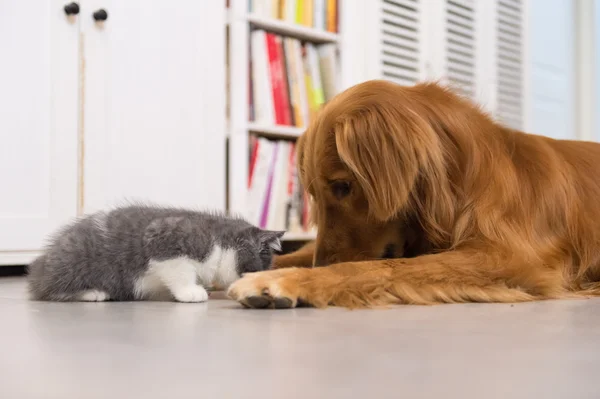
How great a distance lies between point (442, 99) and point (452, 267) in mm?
481

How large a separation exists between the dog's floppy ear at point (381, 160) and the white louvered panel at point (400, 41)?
6.41ft

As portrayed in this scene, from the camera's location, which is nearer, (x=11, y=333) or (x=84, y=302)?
(x=11, y=333)

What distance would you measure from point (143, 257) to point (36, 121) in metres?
1.10

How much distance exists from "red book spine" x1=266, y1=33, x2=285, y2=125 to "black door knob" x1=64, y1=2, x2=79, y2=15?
2.98 ft

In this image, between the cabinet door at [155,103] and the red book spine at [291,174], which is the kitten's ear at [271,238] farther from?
the red book spine at [291,174]

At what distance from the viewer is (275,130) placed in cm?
307

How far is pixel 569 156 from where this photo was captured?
6.43 ft

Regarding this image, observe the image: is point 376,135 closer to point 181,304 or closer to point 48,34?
point 181,304

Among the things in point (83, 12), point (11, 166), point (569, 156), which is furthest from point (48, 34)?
point (569, 156)

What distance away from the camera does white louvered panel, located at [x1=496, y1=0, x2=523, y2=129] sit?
432 cm

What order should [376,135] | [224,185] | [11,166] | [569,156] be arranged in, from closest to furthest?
[376,135]
[569,156]
[11,166]
[224,185]

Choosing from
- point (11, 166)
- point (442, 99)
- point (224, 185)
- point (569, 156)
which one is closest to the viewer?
point (442, 99)

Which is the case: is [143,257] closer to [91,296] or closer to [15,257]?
[91,296]

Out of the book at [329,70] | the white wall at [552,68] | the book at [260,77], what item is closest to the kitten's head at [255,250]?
the book at [260,77]
